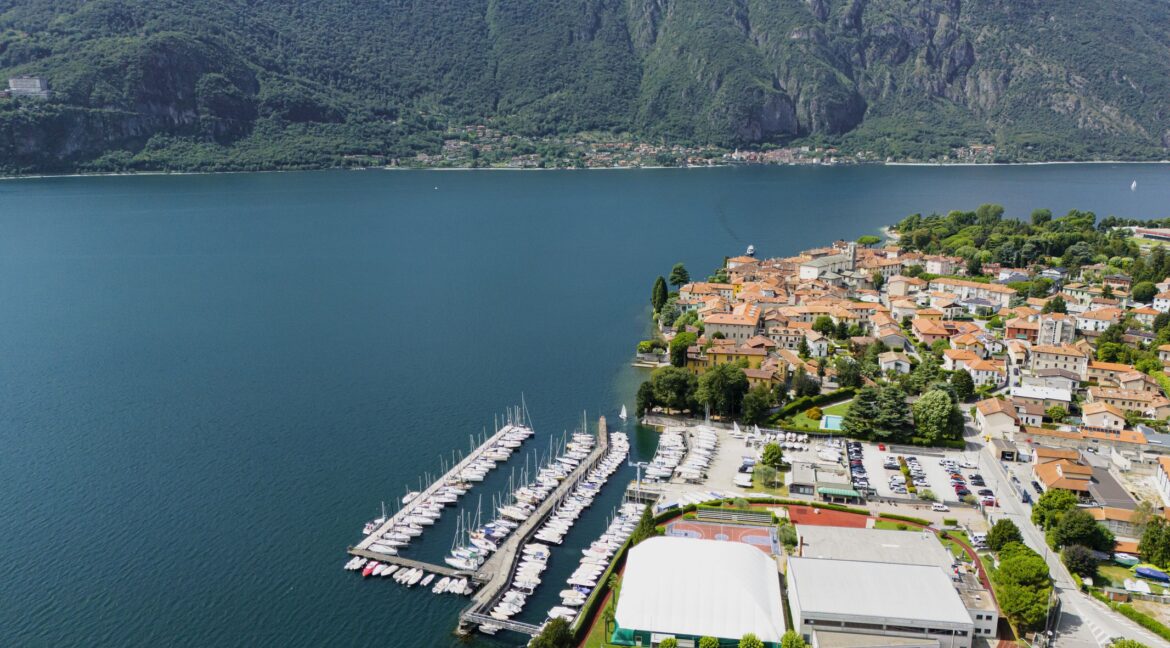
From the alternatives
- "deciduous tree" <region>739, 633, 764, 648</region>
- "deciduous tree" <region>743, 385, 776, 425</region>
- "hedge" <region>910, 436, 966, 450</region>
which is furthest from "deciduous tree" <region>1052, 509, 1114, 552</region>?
"deciduous tree" <region>743, 385, 776, 425</region>

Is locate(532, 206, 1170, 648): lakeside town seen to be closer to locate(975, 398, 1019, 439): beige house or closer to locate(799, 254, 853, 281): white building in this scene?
locate(975, 398, 1019, 439): beige house

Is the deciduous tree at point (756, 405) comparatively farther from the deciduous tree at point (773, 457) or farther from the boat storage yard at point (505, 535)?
the boat storage yard at point (505, 535)

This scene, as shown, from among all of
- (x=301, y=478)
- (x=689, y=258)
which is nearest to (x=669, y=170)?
(x=689, y=258)

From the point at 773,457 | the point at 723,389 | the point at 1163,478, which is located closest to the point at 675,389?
the point at 723,389

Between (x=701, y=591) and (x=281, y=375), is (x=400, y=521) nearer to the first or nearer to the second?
(x=701, y=591)

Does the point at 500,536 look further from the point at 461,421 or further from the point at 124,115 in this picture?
the point at 124,115
